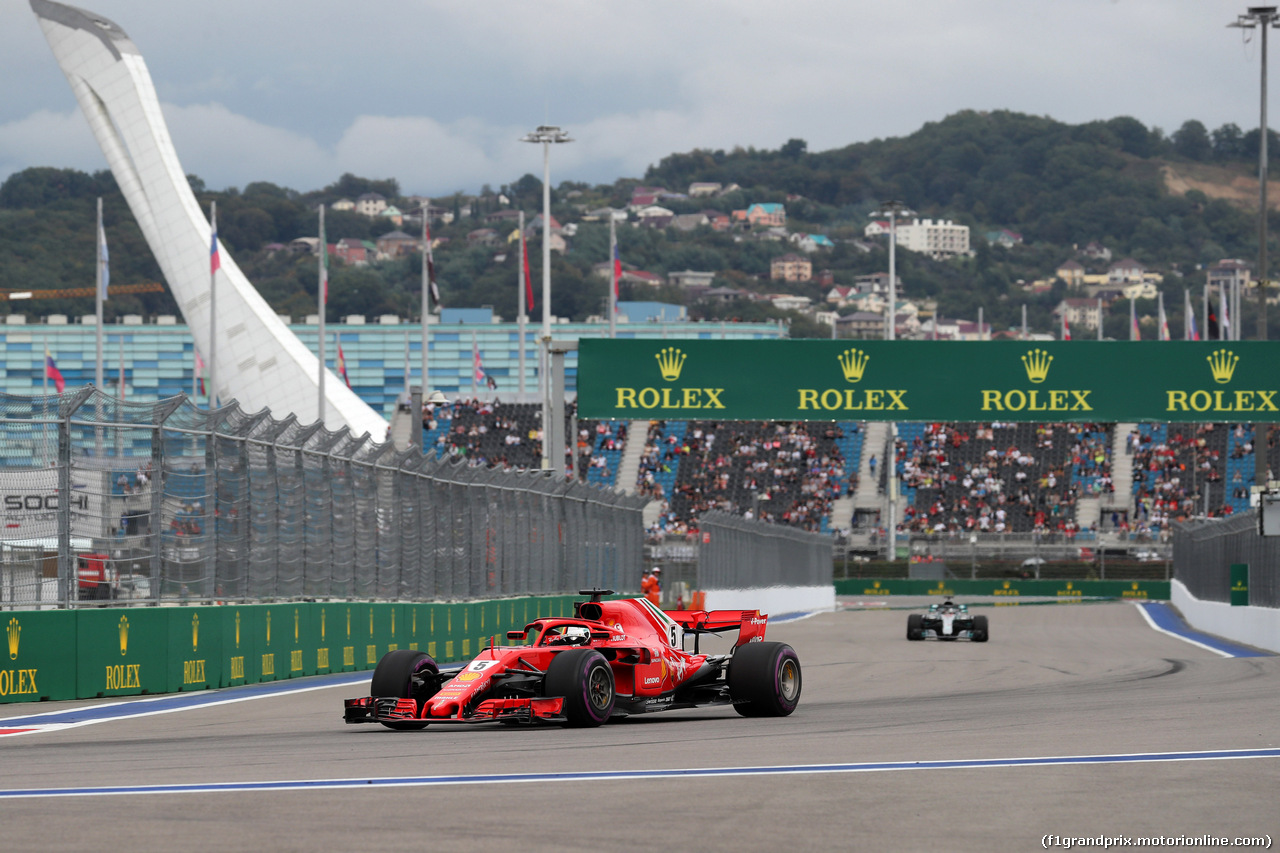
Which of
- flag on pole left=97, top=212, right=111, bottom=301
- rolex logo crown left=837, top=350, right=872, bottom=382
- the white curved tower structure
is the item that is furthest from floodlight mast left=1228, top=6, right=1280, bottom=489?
the white curved tower structure

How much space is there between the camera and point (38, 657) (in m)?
14.1

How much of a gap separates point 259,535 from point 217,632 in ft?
3.80

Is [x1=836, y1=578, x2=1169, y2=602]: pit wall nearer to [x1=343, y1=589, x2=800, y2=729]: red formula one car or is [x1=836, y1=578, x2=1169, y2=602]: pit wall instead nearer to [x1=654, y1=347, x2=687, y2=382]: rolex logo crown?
[x1=654, y1=347, x2=687, y2=382]: rolex logo crown

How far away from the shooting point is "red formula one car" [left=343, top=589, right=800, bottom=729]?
1177 centimetres

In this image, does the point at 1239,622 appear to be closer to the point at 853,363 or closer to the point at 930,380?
the point at 930,380

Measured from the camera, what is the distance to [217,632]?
16.0 metres

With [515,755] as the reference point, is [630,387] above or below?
above

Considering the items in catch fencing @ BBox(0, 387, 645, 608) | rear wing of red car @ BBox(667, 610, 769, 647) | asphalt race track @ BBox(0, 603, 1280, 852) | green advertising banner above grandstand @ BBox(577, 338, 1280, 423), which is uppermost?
green advertising banner above grandstand @ BBox(577, 338, 1280, 423)

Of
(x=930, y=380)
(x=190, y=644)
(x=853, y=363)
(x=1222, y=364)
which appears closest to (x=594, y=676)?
(x=190, y=644)

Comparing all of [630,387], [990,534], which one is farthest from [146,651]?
[990,534]

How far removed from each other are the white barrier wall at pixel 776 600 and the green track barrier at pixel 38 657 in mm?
23988

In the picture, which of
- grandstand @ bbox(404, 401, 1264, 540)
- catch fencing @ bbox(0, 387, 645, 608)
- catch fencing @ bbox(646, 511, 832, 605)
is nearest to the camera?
catch fencing @ bbox(0, 387, 645, 608)

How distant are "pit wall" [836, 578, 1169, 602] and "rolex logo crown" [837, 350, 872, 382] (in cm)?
2389

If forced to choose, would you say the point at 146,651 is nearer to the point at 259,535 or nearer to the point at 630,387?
the point at 259,535
